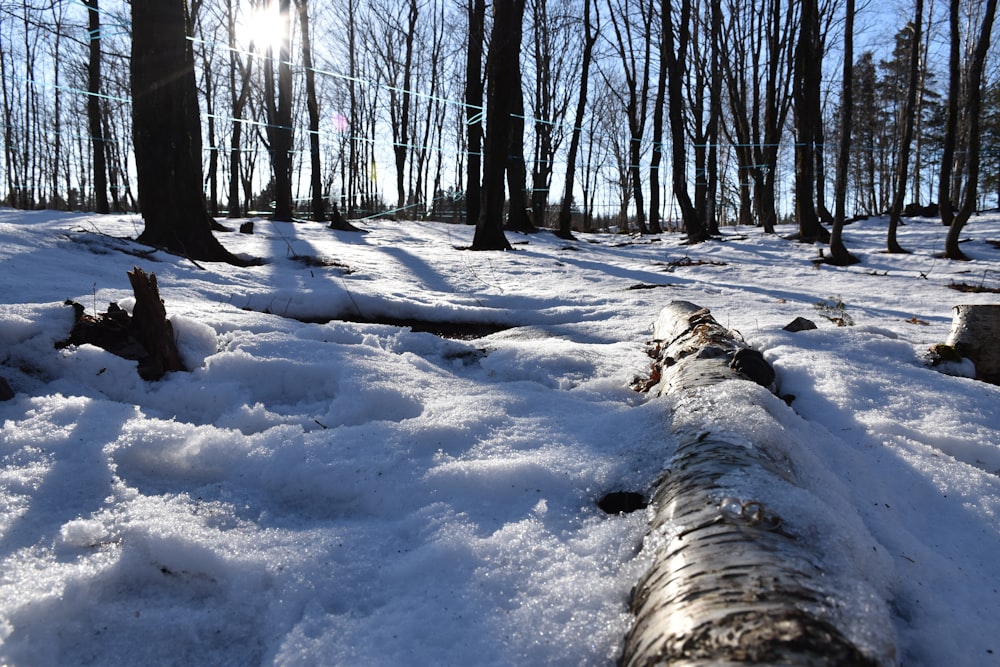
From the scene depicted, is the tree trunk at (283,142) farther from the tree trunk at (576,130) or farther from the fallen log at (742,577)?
the fallen log at (742,577)

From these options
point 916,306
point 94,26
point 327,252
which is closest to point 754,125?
point 916,306

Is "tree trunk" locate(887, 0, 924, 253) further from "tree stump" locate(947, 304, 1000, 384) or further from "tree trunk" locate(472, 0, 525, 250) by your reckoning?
"tree stump" locate(947, 304, 1000, 384)

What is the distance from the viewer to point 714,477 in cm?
145

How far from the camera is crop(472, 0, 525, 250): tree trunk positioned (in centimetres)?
826

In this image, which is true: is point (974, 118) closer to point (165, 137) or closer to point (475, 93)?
point (475, 93)

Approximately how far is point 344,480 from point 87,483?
72cm

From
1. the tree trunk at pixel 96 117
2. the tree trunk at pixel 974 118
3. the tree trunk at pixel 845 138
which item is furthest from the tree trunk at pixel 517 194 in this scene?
the tree trunk at pixel 96 117

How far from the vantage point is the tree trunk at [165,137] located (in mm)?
4988

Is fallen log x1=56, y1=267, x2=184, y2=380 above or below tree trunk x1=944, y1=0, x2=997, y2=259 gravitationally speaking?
below

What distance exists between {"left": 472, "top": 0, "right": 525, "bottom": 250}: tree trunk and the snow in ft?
17.5

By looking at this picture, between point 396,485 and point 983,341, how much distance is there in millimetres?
3395

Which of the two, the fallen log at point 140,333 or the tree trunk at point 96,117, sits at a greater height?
the tree trunk at point 96,117

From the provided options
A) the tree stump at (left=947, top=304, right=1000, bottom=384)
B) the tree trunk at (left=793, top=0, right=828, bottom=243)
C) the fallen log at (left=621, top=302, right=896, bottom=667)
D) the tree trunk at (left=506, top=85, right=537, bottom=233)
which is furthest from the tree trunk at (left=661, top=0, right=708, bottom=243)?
the fallen log at (left=621, top=302, right=896, bottom=667)

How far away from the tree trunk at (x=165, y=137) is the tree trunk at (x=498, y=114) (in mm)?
4104
